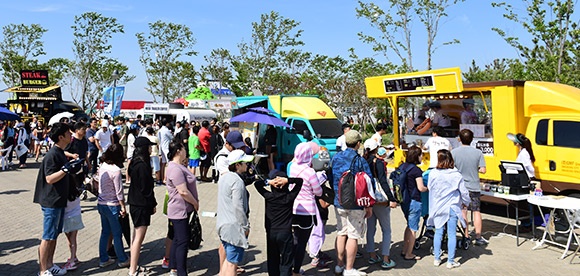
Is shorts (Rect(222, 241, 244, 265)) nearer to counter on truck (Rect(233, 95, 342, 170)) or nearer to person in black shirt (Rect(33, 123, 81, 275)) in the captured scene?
person in black shirt (Rect(33, 123, 81, 275))

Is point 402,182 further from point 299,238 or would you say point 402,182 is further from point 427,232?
point 299,238

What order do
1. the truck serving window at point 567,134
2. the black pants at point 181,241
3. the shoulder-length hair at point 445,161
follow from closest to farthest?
the black pants at point 181,241
the shoulder-length hair at point 445,161
the truck serving window at point 567,134

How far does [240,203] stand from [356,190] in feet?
5.12

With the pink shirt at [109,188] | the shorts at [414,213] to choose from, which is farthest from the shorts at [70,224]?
the shorts at [414,213]

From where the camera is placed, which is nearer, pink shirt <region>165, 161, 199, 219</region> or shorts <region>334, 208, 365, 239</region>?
pink shirt <region>165, 161, 199, 219</region>

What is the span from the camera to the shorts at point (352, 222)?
19.5 feet

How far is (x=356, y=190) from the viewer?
5.79 meters

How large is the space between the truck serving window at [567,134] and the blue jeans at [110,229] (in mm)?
7813

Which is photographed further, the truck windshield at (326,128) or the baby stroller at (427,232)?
the truck windshield at (326,128)

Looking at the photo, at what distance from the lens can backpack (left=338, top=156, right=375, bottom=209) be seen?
227 inches

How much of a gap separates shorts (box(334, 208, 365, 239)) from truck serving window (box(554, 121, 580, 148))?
5.15 m

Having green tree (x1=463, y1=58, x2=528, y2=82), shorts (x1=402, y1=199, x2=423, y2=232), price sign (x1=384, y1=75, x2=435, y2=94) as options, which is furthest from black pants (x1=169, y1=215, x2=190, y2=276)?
green tree (x1=463, y1=58, x2=528, y2=82)

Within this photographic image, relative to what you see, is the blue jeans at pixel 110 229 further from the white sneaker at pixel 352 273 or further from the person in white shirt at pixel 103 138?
the person in white shirt at pixel 103 138

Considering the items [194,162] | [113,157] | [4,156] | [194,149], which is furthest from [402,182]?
[4,156]
